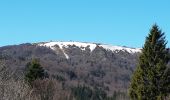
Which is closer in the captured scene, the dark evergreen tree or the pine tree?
the pine tree

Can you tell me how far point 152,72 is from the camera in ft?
169

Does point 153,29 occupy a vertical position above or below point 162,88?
above

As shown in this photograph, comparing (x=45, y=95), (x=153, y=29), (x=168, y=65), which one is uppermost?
(x=153, y=29)

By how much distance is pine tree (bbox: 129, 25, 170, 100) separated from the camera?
2010 inches

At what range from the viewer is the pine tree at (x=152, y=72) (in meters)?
51.1

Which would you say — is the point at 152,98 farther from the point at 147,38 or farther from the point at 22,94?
the point at 22,94

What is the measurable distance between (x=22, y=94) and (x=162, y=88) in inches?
639

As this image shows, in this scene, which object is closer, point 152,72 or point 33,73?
point 152,72

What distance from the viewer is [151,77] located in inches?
2015

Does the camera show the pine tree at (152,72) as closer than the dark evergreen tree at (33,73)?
Yes

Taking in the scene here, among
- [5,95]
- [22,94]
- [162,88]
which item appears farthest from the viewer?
[162,88]

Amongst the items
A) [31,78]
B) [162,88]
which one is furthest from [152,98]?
[31,78]

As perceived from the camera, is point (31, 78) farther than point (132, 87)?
Yes

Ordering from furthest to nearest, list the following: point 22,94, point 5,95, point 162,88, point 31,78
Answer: point 31,78
point 162,88
point 22,94
point 5,95
